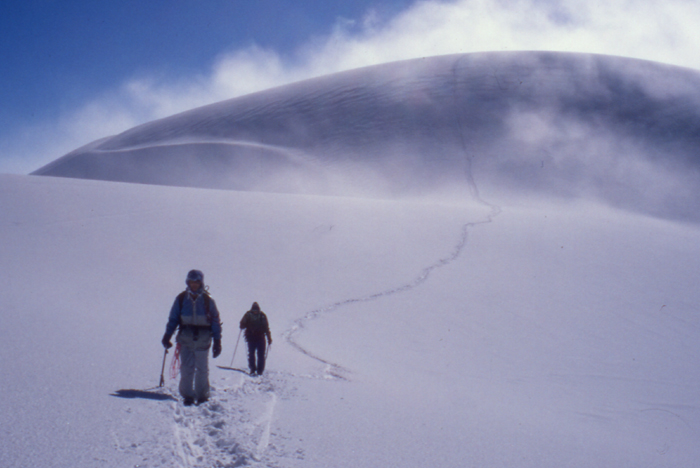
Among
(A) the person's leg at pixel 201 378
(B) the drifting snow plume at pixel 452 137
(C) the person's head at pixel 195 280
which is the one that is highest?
(B) the drifting snow plume at pixel 452 137

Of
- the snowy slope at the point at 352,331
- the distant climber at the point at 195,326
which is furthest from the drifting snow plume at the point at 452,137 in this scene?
the distant climber at the point at 195,326

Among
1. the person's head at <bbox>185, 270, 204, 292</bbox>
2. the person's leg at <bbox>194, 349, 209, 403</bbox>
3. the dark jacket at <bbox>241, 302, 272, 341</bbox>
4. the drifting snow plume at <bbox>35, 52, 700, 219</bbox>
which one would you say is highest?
the drifting snow plume at <bbox>35, 52, 700, 219</bbox>

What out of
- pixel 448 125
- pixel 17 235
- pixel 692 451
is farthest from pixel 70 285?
pixel 448 125

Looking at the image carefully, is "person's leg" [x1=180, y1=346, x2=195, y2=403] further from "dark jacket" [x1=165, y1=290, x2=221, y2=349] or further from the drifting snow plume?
the drifting snow plume

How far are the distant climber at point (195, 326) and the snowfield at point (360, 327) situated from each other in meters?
0.33

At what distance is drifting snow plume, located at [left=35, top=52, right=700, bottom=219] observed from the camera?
2956cm

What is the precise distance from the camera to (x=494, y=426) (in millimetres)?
4773

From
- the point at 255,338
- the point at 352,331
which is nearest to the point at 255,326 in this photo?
the point at 255,338

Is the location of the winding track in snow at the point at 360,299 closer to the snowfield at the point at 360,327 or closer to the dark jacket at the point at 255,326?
the snowfield at the point at 360,327

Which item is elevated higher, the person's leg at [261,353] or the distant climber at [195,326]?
the distant climber at [195,326]

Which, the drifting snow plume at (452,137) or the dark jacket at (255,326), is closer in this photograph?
the dark jacket at (255,326)

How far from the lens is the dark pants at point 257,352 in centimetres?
555

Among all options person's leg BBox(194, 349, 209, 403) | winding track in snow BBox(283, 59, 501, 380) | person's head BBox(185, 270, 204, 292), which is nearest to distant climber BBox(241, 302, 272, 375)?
winding track in snow BBox(283, 59, 501, 380)

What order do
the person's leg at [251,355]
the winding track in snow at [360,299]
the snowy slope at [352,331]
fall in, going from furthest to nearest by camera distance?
the winding track in snow at [360,299]
the person's leg at [251,355]
the snowy slope at [352,331]
